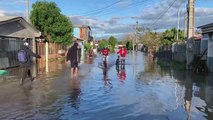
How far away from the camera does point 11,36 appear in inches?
1210

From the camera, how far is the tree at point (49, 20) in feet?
146

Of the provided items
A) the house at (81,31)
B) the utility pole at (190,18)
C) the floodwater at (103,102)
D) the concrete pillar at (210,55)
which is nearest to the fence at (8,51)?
the floodwater at (103,102)

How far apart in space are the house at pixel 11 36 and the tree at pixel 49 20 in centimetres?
823

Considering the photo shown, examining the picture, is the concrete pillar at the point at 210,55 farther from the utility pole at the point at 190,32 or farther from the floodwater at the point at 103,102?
the floodwater at the point at 103,102

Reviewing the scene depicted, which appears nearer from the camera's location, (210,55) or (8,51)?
(210,55)

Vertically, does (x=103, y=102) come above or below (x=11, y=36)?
below

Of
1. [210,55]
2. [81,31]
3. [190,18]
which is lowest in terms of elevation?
[210,55]

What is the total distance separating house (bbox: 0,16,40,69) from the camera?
2777 centimetres

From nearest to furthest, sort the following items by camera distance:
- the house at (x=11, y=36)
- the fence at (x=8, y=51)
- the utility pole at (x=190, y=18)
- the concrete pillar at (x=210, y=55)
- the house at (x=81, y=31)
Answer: the concrete pillar at (x=210, y=55), the utility pole at (x=190, y=18), the fence at (x=8, y=51), the house at (x=11, y=36), the house at (x=81, y=31)

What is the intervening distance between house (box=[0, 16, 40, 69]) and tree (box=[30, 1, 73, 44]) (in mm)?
8232

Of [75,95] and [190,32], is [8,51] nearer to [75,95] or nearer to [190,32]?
[190,32]

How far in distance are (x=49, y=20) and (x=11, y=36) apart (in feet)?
47.0

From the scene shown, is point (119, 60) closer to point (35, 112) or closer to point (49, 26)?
point (49, 26)

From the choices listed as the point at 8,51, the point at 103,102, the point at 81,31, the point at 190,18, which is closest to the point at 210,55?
the point at 190,18
